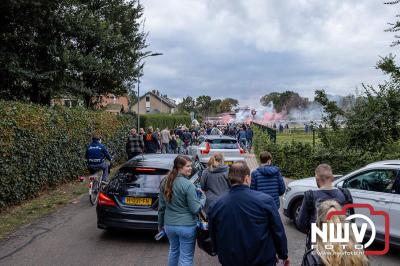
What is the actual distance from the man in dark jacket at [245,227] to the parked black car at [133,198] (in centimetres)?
381

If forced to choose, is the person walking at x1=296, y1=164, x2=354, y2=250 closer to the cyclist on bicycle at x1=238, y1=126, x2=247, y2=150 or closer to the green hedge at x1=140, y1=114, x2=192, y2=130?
the cyclist on bicycle at x1=238, y1=126, x2=247, y2=150

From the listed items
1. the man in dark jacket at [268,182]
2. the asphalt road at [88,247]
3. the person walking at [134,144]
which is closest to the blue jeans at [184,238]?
the asphalt road at [88,247]

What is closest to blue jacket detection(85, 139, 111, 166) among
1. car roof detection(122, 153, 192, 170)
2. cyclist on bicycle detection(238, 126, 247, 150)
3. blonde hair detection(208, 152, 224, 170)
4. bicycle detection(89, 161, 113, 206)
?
bicycle detection(89, 161, 113, 206)

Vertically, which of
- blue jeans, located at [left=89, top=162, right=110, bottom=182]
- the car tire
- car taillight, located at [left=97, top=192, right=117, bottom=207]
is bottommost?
the car tire

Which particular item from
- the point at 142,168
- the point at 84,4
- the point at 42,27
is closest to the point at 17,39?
the point at 42,27

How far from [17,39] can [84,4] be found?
5011 mm

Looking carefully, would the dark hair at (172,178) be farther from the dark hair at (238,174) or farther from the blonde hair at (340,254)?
the blonde hair at (340,254)

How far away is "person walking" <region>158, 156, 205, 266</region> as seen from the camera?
4.70m

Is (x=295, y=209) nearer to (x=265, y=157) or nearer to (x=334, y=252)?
(x=265, y=157)

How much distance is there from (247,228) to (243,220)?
71mm

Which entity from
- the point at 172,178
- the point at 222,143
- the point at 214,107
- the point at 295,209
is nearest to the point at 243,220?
the point at 172,178

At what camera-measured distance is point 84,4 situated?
2161 cm

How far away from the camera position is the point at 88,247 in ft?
23.9

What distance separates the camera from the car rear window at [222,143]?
59.0 feet
